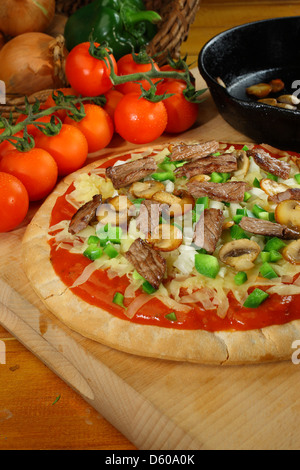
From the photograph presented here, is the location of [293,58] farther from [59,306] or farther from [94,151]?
[59,306]

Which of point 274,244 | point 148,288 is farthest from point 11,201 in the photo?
point 274,244

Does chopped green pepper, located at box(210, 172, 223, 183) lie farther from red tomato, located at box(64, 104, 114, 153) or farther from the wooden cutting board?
the wooden cutting board

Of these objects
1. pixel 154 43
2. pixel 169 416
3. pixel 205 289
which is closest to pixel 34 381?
pixel 169 416

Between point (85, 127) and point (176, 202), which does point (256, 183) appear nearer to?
point (176, 202)

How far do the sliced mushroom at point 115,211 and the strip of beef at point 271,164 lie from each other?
0.67 metres

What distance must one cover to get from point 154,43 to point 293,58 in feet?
2.92

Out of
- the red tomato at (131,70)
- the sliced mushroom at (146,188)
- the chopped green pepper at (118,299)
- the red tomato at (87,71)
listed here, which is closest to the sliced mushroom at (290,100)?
the red tomato at (131,70)

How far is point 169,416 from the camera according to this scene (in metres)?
1.79

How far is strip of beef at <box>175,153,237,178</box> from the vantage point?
264 centimetres

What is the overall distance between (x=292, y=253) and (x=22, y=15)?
98.7 inches

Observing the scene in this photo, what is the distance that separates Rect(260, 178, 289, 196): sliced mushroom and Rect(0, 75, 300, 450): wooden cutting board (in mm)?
828

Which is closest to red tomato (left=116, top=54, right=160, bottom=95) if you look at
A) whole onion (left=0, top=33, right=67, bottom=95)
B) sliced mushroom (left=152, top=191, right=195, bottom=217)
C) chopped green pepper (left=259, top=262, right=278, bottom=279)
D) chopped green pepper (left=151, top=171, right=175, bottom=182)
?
whole onion (left=0, top=33, right=67, bottom=95)

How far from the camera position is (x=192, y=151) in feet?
9.18

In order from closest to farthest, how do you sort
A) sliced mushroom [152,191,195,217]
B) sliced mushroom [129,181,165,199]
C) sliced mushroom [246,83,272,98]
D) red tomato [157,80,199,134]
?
1. sliced mushroom [152,191,195,217]
2. sliced mushroom [129,181,165,199]
3. red tomato [157,80,199,134]
4. sliced mushroom [246,83,272,98]
